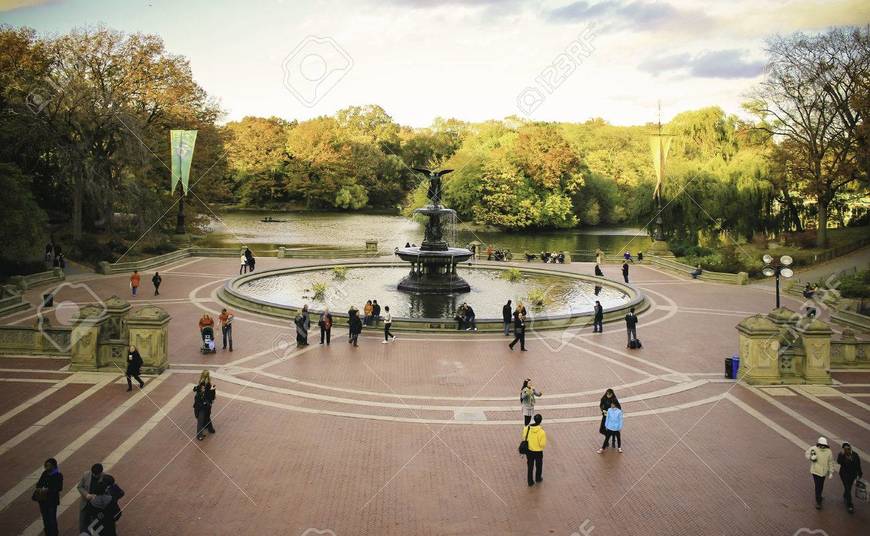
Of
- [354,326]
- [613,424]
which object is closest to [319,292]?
[354,326]

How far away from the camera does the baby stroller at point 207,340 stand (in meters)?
20.1

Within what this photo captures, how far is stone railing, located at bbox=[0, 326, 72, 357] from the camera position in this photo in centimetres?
1905

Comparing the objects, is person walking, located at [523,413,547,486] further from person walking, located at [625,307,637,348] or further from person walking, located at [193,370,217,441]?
person walking, located at [625,307,637,348]

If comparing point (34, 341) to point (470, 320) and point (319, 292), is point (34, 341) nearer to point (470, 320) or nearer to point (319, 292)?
point (319, 292)

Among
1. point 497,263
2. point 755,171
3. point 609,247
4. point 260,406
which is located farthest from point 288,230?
point 260,406

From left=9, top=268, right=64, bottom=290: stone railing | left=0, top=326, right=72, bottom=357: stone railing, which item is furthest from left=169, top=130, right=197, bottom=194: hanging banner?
left=0, top=326, right=72, bottom=357: stone railing

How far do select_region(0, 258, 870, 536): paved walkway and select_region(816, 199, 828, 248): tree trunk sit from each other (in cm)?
2821

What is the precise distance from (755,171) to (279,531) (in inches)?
1868

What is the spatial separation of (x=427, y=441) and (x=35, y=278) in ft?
84.4

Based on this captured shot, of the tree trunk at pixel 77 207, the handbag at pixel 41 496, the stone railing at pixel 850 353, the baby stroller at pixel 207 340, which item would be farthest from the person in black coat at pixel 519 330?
the tree trunk at pixel 77 207

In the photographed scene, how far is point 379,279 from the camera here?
35.3 meters

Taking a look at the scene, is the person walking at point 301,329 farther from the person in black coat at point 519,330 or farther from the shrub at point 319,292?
the shrub at point 319,292

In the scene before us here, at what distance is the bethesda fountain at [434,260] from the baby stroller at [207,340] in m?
12.3

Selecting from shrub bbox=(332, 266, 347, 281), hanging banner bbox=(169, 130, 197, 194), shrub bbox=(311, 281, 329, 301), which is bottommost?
shrub bbox=(311, 281, 329, 301)
